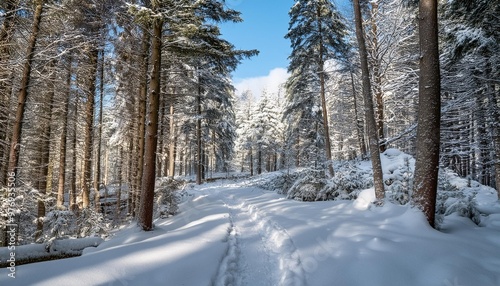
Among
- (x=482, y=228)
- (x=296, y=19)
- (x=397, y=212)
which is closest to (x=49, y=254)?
(x=397, y=212)

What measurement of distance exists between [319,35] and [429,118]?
10.5 metres

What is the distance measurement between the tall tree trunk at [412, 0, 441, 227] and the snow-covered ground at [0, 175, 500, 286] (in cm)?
43

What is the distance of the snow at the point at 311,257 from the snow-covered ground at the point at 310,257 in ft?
0.04

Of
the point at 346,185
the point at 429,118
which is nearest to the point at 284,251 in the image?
the point at 429,118

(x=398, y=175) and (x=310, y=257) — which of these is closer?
(x=310, y=257)

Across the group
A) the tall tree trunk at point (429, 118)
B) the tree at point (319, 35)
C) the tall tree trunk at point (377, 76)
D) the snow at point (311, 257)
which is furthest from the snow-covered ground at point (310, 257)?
the tree at point (319, 35)

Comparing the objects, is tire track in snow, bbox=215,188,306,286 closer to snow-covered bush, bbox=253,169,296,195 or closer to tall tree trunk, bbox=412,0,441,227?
tall tree trunk, bbox=412,0,441,227

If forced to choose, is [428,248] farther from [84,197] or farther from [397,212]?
[84,197]

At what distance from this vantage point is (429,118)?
179 inches

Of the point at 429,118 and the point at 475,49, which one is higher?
the point at 475,49

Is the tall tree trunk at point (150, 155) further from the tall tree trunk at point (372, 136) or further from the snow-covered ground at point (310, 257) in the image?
the tall tree trunk at point (372, 136)

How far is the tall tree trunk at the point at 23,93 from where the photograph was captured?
5.71m

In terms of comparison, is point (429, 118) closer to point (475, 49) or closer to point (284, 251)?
point (284, 251)

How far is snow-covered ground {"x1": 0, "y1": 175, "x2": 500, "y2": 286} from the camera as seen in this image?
3.05 meters
